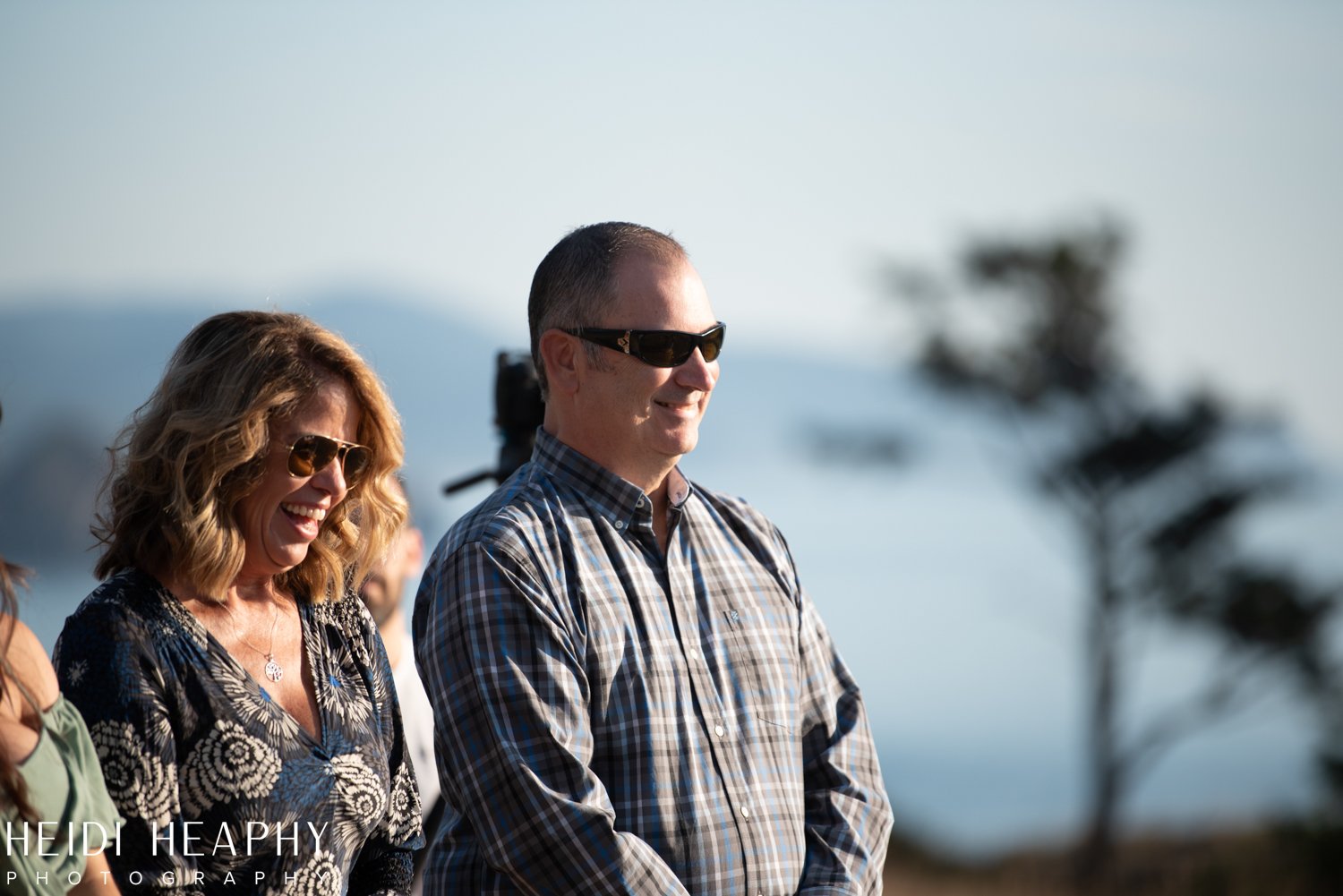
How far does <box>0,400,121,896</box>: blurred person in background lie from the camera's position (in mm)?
1930

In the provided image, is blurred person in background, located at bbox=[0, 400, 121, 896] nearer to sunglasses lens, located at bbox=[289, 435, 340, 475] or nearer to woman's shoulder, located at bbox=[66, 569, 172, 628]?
woman's shoulder, located at bbox=[66, 569, 172, 628]

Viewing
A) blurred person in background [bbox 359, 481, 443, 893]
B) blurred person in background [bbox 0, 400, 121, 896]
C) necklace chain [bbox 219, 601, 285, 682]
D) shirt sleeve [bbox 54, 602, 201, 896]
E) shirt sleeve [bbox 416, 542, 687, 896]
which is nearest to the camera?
blurred person in background [bbox 0, 400, 121, 896]

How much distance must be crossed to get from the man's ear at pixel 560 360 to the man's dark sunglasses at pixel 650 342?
0.03m

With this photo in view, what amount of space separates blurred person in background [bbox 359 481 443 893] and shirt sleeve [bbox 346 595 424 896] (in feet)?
2.77

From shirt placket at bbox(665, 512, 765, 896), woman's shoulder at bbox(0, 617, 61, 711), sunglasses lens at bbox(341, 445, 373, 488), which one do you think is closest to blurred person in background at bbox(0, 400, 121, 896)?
woman's shoulder at bbox(0, 617, 61, 711)

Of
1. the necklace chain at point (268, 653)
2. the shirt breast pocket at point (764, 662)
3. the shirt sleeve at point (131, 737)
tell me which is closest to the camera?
the shirt sleeve at point (131, 737)

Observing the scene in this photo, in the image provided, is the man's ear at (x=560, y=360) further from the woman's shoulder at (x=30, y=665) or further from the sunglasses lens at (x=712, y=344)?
the woman's shoulder at (x=30, y=665)

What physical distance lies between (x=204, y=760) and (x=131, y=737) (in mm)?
128

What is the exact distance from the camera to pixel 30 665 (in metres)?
2.00

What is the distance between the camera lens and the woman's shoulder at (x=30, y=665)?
6.49 feet

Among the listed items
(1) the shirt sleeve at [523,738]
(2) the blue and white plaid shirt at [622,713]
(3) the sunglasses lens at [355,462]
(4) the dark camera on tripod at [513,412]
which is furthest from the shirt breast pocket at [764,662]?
(4) the dark camera on tripod at [513,412]

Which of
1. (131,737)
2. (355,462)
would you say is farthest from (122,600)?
(355,462)

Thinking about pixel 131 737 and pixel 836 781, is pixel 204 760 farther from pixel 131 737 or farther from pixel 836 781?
pixel 836 781

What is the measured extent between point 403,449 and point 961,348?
59.1ft
